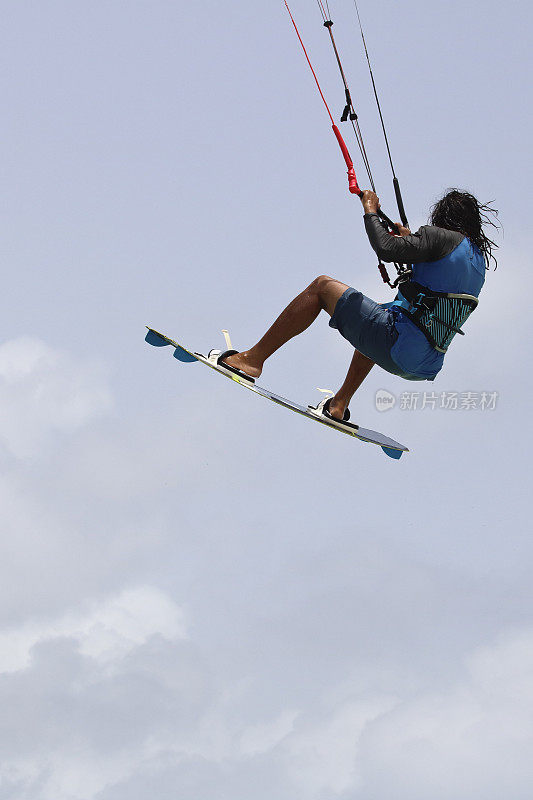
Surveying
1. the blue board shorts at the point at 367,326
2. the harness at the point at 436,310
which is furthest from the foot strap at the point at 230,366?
the harness at the point at 436,310

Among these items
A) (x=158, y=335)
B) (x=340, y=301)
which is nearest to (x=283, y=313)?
(x=340, y=301)

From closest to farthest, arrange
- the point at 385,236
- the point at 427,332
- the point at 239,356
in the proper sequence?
1. the point at 385,236
2. the point at 427,332
3. the point at 239,356

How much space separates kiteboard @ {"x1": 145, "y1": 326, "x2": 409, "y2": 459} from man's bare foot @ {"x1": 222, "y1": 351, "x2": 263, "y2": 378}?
96 millimetres

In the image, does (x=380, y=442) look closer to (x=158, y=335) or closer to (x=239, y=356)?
(x=239, y=356)

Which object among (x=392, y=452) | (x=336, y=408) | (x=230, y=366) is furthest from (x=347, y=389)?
(x=230, y=366)

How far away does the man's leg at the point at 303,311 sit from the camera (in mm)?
10625

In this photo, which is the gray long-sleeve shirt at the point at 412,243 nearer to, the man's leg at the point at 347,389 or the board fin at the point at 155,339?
the man's leg at the point at 347,389

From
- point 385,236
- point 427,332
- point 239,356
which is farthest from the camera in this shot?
point 239,356

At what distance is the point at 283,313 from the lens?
10.8 m

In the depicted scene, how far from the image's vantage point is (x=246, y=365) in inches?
436

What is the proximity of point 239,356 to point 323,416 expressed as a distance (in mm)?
1051

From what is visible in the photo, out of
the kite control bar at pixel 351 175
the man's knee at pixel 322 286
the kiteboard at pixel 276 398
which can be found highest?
the kite control bar at pixel 351 175

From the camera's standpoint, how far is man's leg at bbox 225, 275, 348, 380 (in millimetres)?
10625

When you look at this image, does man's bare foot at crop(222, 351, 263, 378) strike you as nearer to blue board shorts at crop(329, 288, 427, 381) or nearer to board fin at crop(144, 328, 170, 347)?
board fin at crop(144, 328, 170, 347)
